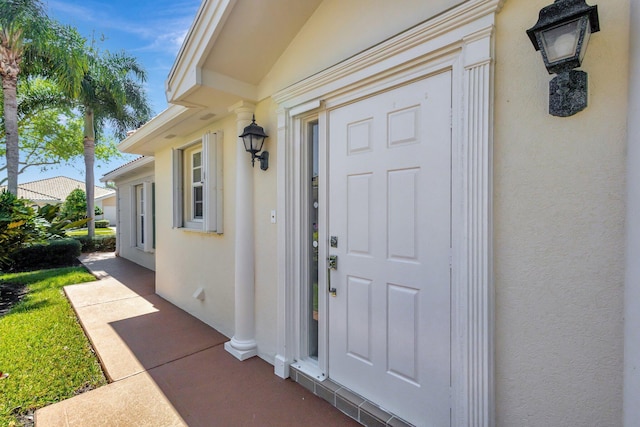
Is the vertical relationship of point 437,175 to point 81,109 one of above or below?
below

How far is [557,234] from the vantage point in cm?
159

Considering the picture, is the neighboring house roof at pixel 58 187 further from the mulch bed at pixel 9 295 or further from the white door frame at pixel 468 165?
the white door frame at pixel 468 165

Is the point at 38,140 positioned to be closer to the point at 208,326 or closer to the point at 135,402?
the point at 208,326

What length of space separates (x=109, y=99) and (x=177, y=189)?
396 inches

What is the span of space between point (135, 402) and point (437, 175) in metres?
3.10

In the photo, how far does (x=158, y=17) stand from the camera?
17.5ft

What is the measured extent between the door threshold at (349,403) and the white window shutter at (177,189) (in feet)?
10.9

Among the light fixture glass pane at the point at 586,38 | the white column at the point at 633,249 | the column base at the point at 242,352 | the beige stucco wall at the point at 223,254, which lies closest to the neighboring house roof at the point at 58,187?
the beige stucco wall at the point at 223,254

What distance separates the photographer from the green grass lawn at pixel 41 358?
8.96 ft

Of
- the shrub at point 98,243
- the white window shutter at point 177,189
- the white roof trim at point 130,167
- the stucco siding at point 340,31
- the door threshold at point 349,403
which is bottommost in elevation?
the door threshold at point 349,403

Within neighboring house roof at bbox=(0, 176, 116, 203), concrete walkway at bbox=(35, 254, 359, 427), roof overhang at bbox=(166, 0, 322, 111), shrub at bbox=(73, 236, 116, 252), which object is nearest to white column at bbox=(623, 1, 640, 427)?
concrete walkway at bbox=(35, 254, 359, 427)

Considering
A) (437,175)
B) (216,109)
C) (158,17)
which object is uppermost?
(158,17)

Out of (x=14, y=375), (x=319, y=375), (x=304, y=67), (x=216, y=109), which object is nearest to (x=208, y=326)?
(x=14, y=375)

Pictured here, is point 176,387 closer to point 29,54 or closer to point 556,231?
point 556,231
